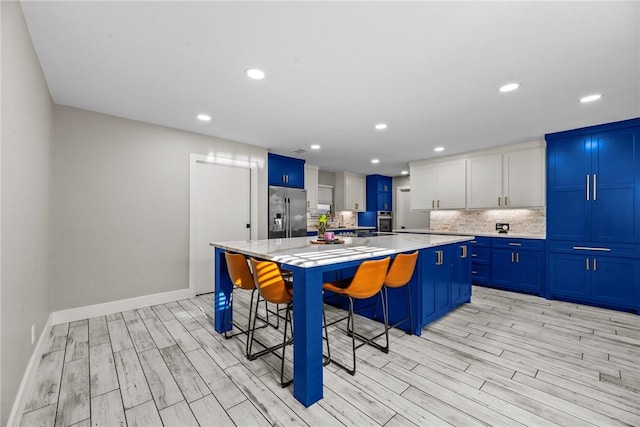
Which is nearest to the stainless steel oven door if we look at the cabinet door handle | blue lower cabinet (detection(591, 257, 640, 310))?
the cabinet door handle

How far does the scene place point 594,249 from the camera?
12.1 ft

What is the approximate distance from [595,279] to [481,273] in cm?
140

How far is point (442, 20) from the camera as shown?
5.70 feet

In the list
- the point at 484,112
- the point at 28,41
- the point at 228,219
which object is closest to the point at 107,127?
the point at 28,41

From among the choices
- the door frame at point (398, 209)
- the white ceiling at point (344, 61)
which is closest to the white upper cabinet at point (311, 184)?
the white ceiling at point (344, 61)

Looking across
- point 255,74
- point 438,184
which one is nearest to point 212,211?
point 255,74

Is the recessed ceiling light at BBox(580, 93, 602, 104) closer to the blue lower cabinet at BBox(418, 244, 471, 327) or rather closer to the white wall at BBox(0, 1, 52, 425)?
the blue lower cabinet at BBox(418, 244, 471, 327)

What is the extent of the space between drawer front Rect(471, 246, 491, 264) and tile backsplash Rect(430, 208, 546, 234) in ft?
2.48

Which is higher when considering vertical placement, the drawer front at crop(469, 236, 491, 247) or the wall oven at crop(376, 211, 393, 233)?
the wall oven at crop(376, 211, 393, 233)

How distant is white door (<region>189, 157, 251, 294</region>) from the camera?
4.07 metres

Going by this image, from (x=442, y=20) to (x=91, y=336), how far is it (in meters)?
4.06

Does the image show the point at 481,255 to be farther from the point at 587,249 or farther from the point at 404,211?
the point at 404,211

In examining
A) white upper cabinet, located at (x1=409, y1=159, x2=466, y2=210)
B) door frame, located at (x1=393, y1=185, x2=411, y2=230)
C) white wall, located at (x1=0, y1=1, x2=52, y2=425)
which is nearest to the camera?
white wall, located at (x1=0, y1=1, x2=52, y2=425)

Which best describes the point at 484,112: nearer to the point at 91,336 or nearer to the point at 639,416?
the point at 639,416
